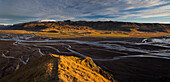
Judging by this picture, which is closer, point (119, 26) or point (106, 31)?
point (106, 31)

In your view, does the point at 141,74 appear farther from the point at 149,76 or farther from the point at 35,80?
the point at 35,80

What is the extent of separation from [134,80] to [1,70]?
446 inches

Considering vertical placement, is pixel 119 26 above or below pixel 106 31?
above

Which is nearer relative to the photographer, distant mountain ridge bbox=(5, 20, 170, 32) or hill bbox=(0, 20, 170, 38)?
hill bbox=(0, 20, 170, 38)

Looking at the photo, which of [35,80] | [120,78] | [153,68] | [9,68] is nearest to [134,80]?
[120,78]

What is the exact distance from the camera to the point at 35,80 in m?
3.67

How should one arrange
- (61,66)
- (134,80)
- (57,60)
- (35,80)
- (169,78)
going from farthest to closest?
(134,80) → (169,78) → (57,60) → (61,66) → (35,80)

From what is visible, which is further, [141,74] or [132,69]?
[132,69]

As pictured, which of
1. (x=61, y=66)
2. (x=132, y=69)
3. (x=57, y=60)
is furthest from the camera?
(x=132, y=69)

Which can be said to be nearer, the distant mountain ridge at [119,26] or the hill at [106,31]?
the hill at [106,31]

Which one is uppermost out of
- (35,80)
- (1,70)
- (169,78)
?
(35,80)

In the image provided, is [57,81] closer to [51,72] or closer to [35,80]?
[51,72]

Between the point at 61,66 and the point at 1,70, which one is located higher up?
the point at 61,66

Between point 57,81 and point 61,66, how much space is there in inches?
43.5
